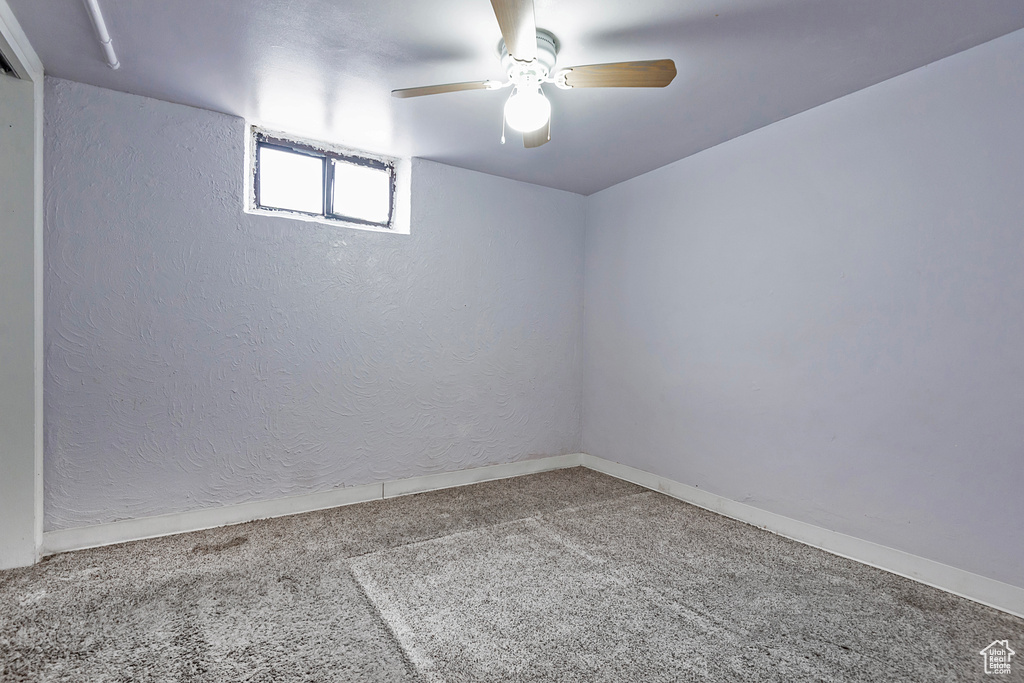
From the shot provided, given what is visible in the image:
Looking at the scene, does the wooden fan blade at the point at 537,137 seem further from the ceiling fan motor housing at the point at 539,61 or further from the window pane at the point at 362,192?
the window pane at the point at 362,192

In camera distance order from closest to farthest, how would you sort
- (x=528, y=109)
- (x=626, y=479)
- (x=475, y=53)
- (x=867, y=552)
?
(x=528, y=109) < (x=475, y=53) < (x=867, y=552) < (x=626, y=479)

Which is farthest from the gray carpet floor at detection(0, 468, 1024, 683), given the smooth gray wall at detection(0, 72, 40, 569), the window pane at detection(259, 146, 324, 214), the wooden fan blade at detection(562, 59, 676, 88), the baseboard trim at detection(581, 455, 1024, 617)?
the wooden fan blade at detection(562, 59, 676, 88)

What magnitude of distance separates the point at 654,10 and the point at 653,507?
257 cm

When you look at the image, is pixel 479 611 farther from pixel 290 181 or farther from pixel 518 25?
pixel 290 181

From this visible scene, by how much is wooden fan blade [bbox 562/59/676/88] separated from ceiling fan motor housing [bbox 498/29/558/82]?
0.15m

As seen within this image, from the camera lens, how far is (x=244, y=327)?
2.67 metres

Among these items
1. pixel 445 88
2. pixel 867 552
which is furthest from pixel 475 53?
pixel 867 552

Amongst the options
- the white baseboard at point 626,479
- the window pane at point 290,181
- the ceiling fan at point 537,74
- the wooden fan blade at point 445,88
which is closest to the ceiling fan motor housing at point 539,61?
the ceiling fan at point 537,74

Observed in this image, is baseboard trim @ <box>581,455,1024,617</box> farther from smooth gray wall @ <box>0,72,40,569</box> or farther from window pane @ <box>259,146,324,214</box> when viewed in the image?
smooth gray wall @ <box>0,72,40,569</box>

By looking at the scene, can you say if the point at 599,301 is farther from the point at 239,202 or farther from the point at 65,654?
the point at 65,654

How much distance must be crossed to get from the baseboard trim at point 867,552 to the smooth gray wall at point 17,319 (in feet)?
11.1

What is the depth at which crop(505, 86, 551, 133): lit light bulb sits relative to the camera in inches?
74.6

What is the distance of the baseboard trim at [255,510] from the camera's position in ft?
7.57

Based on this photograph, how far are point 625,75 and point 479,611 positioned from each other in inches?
82.0
